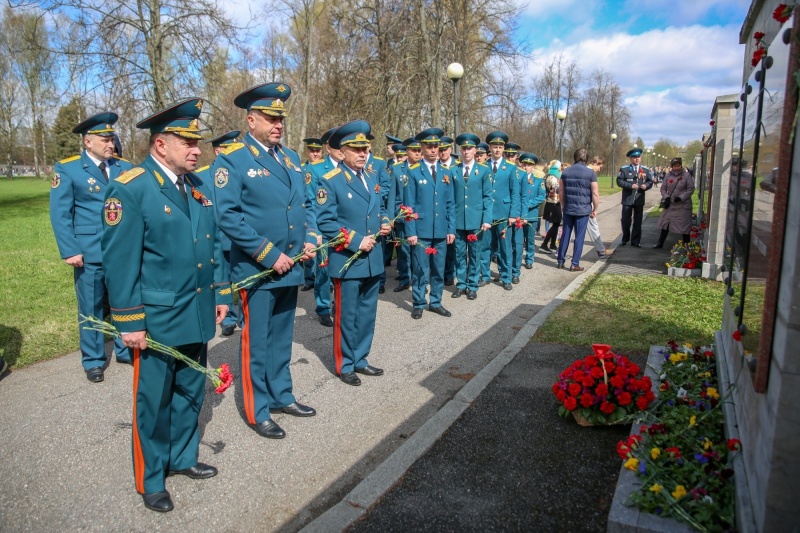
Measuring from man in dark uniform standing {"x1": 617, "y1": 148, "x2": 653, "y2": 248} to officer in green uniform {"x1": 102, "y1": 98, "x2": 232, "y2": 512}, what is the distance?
39.4 feet

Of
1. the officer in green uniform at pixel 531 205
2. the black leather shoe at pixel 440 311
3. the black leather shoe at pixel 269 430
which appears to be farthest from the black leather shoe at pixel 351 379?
the officer in green uniform at pixel 531 205

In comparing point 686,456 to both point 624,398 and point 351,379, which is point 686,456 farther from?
point 351,379

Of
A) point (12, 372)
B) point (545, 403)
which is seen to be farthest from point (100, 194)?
point (545, 403)

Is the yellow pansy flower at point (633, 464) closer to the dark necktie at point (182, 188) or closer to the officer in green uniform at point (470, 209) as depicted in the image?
the dark necktie at point (182, 188)

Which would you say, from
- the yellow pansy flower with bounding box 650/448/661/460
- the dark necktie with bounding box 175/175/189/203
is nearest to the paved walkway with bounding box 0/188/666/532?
the yellow pansy flower with bounding box 650/448/661/460

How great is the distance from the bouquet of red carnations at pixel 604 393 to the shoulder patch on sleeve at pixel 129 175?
3.20m

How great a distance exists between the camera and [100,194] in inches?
219

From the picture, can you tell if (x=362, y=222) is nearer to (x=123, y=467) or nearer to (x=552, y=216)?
(x=123, y=467)

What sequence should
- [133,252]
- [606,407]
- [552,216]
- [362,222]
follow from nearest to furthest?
1. [133,252]
2. [606,407]
3. [362,222]
4. [552,216]

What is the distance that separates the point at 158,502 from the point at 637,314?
582cm

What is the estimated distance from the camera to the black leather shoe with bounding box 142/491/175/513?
10.7 ft

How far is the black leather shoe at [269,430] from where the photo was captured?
4.12 meters

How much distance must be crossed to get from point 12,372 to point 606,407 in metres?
5.77

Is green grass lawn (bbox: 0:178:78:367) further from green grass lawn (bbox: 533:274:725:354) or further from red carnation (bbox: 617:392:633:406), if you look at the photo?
red carnation (bbox: 617:392:633:406)
